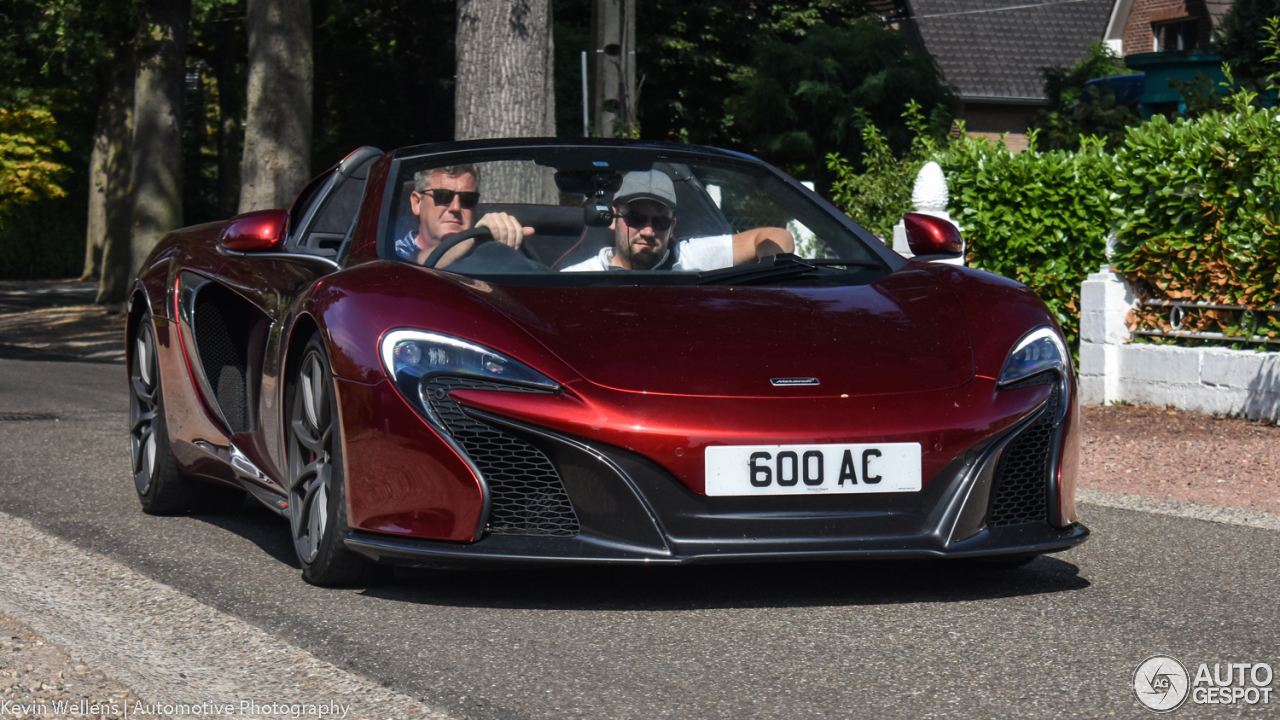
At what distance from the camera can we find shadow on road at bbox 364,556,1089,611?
13.9ft

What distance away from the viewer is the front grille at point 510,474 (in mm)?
3865

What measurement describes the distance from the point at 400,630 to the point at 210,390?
1884mm

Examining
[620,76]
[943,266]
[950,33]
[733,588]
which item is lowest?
[733,588]

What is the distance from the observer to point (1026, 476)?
163 inches

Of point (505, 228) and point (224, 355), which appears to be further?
point (224, 355)

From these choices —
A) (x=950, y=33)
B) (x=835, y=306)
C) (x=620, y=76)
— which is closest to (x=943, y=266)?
(x=835, y=306)

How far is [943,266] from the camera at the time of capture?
498cm

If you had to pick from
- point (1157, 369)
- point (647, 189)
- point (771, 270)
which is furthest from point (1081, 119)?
point (771, 270)

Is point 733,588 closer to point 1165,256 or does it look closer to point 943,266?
point 943,266

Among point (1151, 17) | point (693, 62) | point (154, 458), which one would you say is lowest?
point (154, 458)

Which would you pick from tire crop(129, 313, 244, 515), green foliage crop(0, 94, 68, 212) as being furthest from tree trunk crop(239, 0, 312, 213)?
green foliage crop(0, 94, 68, 212)

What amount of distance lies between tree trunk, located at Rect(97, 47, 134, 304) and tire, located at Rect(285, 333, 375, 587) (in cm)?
2123

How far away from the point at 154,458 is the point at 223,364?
71 centimetres

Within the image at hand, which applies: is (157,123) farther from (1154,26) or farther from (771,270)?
(1154,26)
